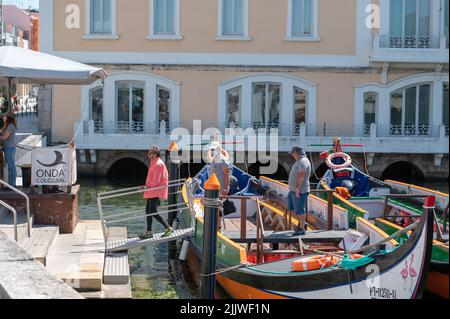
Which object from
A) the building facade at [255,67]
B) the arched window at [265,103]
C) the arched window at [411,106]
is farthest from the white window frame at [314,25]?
the arched window at [411,106]

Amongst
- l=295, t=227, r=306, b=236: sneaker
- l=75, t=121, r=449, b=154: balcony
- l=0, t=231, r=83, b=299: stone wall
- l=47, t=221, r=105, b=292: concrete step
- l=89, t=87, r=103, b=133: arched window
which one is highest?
l=89, t=87, r=103, b=133: arched window

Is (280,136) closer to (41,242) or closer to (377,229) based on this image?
(377,229)

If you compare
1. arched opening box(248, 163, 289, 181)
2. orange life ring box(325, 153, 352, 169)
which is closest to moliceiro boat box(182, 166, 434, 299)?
orange life ring box(325, 153, 352, 169)

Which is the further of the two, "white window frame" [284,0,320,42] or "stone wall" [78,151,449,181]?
"white window frame" [284,0,320,42]

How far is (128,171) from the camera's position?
29.7m

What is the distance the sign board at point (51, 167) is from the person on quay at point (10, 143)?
1.05 m

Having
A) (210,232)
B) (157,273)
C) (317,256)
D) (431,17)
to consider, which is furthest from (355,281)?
(431,17)

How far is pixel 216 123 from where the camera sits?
28.1 meters

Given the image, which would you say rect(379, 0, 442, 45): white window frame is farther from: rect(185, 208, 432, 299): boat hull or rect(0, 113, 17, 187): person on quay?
rect(185, 208, 432, 299): boat hull

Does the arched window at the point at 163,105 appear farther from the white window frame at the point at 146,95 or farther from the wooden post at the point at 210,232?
the wooden post at the point at 210,232

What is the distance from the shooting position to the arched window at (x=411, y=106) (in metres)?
28.7

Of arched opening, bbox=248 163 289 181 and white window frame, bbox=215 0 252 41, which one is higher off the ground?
white window frame, bbox=215 0 252 41

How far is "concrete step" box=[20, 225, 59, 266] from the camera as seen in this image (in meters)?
11.0

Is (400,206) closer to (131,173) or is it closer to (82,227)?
(82,227)
